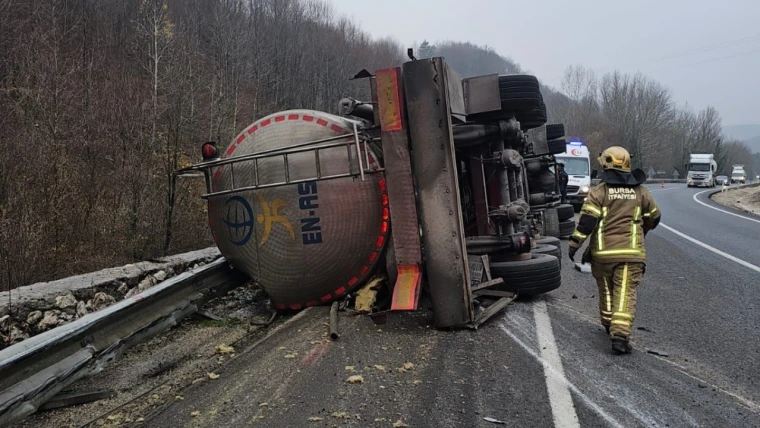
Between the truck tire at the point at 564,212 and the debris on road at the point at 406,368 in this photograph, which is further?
the truck tire at the point at 564,212

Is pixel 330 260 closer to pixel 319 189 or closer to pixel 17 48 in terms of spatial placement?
pixel 319 189

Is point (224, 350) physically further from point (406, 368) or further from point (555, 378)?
point (555, 378)

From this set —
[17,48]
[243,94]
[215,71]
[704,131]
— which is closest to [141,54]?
[215,71]

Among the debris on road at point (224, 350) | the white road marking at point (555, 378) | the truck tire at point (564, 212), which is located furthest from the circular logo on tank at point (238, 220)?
the truck tire at point (564, 212)

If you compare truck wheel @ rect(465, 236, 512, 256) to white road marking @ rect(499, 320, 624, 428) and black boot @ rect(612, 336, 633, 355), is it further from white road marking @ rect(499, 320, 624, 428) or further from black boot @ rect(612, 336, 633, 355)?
black boot @ rect(612, 336, 633, 355)

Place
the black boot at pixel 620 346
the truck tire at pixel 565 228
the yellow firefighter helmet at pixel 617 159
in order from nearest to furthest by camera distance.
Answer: the black boot at pixel 620 346 < the yellow firefighter helmet at pixel 617 159 < the truck tire at pixel 565 228

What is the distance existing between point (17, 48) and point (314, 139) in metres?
10.4

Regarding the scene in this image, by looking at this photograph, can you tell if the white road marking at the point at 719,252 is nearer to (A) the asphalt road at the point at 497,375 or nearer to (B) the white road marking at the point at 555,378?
(A) the asphalt road at the point at 497,375

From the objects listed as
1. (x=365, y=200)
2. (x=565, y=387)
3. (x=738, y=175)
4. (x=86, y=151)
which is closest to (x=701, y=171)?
(x=738, y=175)

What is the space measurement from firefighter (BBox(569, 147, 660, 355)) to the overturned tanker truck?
899mm

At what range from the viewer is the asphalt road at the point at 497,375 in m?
2.84

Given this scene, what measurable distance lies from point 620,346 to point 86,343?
3704mm

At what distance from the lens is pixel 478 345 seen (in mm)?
3953

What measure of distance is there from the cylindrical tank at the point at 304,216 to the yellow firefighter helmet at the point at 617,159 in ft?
6.24
